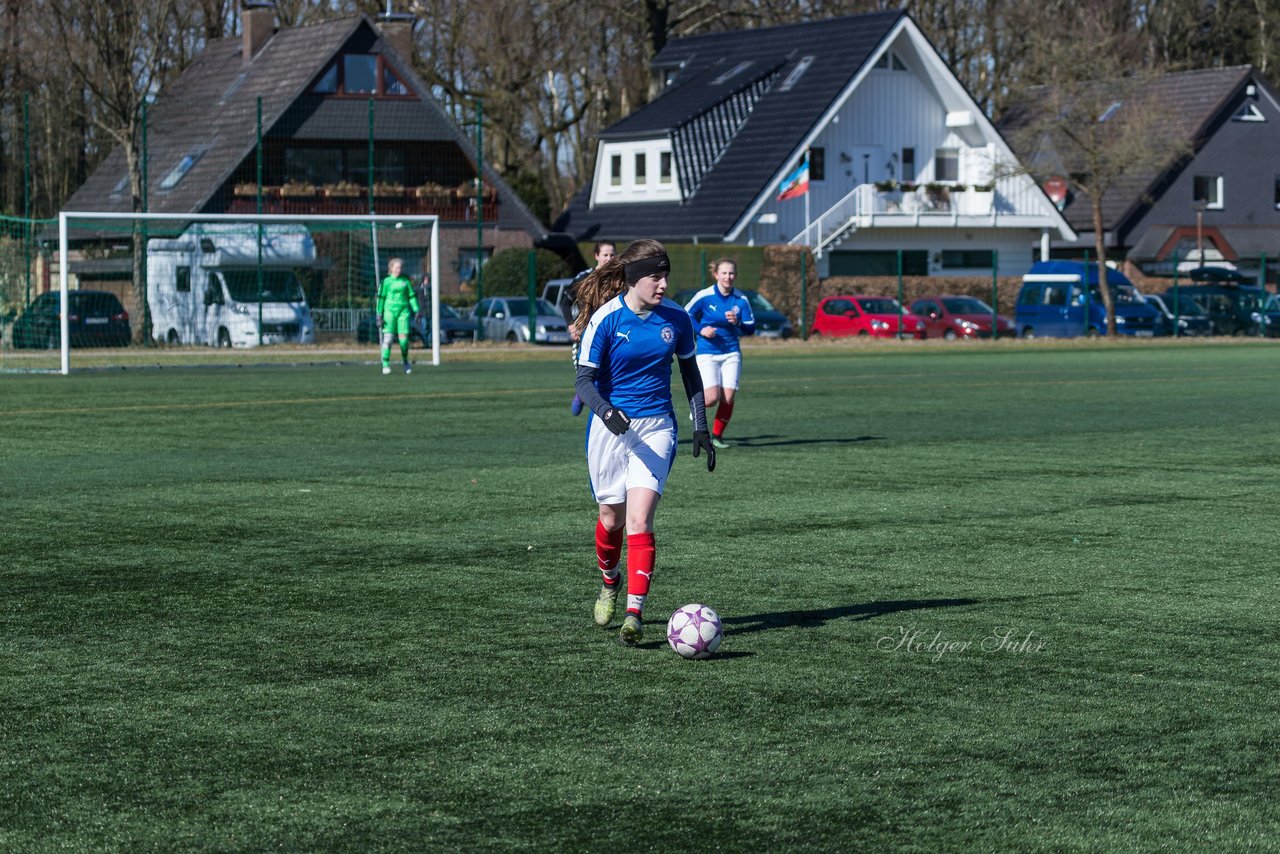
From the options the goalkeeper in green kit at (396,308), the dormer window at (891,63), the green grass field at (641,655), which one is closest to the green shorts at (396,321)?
the goalkeeper in green kit at (396,308)

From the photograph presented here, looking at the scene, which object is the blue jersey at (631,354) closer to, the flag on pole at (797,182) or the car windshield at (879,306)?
the car windshield at (879,306)

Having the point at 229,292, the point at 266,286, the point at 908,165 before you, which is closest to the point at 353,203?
the point at 266,286

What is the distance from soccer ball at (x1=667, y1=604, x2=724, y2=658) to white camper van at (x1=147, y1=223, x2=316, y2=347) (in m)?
32.5

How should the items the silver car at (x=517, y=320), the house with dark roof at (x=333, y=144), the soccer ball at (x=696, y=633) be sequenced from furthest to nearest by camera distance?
1. the house with dark roof at (x=333, y=144)
2. the silver car at (x=517, y=320)
3. the soccer ball at (x=696, y=633)

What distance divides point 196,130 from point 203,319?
706 inches

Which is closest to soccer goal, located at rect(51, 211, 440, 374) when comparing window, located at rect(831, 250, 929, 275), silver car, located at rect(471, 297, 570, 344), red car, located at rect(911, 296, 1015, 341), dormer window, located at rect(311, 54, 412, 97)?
silver car, located at rect(471, 297, 570, 344)

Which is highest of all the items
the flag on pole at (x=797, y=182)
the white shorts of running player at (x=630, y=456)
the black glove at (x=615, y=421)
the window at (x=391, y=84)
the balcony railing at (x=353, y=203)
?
the window at (x=391, y=84)

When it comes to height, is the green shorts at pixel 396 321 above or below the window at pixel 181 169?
below

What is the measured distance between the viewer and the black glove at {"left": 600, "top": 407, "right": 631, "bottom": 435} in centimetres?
788

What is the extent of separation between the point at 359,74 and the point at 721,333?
3990 centimetres

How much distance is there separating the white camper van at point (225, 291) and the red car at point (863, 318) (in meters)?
13.3

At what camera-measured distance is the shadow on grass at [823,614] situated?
8398mm

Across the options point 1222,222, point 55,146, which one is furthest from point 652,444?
point 1222,222

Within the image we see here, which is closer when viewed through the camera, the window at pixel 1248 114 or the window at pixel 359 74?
the window at pixel 359 74
